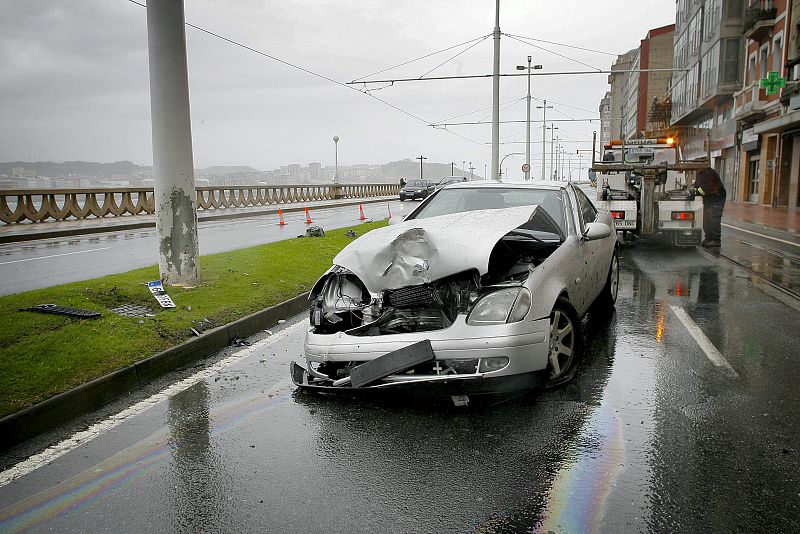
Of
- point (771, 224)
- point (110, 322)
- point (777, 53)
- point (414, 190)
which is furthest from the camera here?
point (414, 190)

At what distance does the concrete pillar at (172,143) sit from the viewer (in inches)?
295

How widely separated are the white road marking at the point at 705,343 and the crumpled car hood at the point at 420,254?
6.73ft

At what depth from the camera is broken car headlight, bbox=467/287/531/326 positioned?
4.15m

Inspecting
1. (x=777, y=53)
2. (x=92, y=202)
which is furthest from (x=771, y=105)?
(x=92, y=202)

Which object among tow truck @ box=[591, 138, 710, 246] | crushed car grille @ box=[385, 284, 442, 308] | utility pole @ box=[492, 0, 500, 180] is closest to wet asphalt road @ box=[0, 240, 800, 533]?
crushed car grille @ box=[385, 284, 442, 308]

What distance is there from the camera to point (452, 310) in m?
4.42

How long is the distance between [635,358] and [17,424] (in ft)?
15.2

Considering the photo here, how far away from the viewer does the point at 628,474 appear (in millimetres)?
3305

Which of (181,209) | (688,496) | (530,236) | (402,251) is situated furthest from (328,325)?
(181,209)

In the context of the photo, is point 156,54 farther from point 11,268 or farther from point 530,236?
point 11,268

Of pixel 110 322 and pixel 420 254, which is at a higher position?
pixel 420 254

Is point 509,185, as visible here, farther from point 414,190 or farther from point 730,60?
point 414,190

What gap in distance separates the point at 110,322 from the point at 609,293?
17.8ft

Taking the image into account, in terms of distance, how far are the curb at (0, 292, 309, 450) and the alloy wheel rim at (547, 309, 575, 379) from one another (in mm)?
3086
